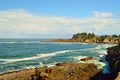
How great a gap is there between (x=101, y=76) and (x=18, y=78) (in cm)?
1214

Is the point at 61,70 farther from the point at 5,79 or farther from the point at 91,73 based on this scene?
the point at 5,79

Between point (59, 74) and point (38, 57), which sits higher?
point (59, 74)

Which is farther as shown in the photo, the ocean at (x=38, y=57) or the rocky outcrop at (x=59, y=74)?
the ocean at (x=38, y=57)

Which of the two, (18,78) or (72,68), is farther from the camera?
(72,68)

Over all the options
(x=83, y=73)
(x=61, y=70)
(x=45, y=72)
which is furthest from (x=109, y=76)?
(x=45, y=72)

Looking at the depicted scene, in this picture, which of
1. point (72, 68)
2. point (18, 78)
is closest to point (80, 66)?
point (72, 68)

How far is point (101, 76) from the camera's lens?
1517 inches

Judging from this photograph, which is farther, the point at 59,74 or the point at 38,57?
the point at 38,57

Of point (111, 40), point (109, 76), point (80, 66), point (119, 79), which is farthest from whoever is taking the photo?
point (111, 40)

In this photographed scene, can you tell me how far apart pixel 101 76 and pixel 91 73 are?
155 cm

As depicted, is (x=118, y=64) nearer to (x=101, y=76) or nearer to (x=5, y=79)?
(x=101, y=76)

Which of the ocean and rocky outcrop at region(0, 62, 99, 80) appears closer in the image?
rocky outcrop at region(0, 62, 99, 80)

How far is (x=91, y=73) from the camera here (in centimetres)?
3900

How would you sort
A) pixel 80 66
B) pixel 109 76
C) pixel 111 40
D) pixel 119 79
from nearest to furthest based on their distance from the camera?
pixel 119 79 → pixel 109 76 → pixel 80 66 → pixel 111 40
